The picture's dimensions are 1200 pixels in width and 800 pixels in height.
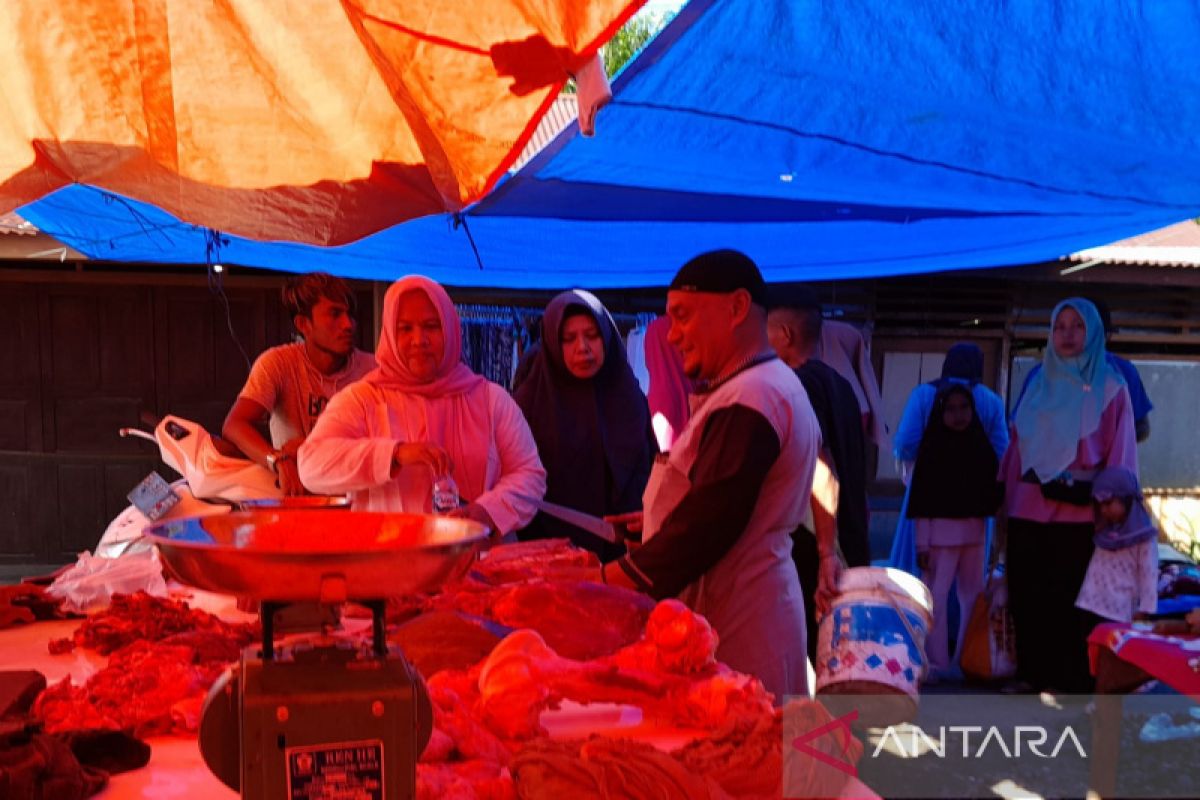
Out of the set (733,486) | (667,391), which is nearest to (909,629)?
(733,486)

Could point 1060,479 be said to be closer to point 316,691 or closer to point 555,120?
point 316,691

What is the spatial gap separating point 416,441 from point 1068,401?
14.2ft

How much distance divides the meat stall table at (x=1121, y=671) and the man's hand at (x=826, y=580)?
124 cm

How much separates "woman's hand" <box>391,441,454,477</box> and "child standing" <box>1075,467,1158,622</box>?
4.34 meters

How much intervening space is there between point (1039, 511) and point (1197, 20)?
3.65m

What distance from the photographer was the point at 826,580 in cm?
340

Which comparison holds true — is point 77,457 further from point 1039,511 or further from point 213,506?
point 1039,511

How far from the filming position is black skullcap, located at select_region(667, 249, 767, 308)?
261cm

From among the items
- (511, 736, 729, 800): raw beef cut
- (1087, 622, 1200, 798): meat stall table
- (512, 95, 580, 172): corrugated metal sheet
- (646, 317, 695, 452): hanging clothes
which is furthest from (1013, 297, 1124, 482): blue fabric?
(511, 736, 729, 800): raw beef cut

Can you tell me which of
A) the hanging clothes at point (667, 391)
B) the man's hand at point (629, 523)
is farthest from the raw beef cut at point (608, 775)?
the hanging clothes at point (667, 391)

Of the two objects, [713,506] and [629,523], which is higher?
[713,506]

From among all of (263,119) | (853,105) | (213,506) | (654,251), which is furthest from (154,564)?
(654,251)

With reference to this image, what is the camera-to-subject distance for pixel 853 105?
11.5 ft

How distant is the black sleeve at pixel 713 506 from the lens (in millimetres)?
2467
